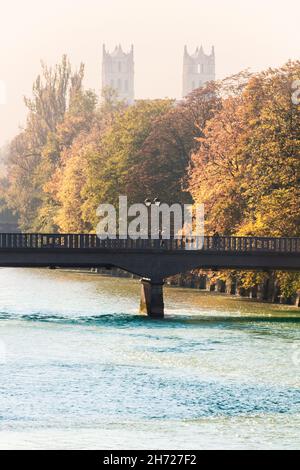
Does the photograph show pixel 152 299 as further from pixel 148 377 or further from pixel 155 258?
pixel 148 377

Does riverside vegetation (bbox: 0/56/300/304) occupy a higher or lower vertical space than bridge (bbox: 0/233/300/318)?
higher

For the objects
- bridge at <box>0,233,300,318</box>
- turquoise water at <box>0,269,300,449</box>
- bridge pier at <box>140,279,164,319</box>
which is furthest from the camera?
bridge at <box>0,233,300,318</box>

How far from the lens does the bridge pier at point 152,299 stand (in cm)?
7644

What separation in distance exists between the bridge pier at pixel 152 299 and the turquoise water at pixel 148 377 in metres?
1.06

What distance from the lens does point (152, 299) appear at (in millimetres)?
76875

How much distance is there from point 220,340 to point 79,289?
39404mm

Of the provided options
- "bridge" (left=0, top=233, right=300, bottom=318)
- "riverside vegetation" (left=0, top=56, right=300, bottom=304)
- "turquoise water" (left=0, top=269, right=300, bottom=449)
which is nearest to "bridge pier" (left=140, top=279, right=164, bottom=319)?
"bridge" (left=0, top=233, right=300, bottom=318)

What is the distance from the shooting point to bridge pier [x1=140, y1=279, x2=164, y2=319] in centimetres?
7644

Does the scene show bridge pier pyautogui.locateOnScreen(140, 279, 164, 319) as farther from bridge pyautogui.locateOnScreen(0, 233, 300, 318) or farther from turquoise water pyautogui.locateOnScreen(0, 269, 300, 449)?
turquoise water pyautogui.locateOnScreen(0, 269, 300, 449)

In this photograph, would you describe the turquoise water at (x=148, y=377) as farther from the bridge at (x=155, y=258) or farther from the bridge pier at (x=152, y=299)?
the bridge at (x=155, y=258)

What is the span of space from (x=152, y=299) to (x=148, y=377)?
23141 millimetres

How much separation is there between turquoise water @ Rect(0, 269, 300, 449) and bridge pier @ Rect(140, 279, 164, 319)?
3.47 ft

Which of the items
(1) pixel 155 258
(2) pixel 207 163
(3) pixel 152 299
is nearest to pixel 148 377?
(3) pixel 152 299
